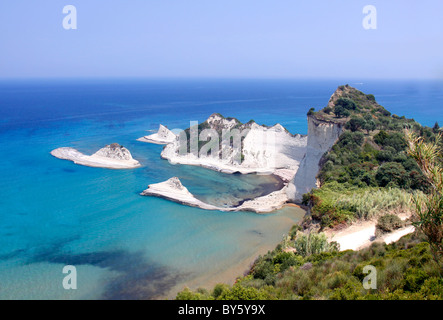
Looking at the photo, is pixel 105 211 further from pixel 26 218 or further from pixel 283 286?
pixel 283 286

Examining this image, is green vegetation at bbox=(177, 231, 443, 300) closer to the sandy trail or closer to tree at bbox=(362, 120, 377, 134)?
the sandy trail

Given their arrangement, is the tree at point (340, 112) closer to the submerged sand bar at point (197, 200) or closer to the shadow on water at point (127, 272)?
the submerged sand bar at point (197, 200)

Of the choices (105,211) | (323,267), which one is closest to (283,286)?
(323,267)

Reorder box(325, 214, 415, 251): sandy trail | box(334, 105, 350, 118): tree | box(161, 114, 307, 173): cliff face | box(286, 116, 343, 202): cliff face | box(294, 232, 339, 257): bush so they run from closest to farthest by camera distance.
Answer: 1. box(294, 232, 339, 257): bush
2. box(325, 214, 415, 251): sandy trail
3. box(286, 116, 343, 202): cliff face
4. box(334, 105, 350, 118): tree
5. box(161, 114, 307, 173): cliff face

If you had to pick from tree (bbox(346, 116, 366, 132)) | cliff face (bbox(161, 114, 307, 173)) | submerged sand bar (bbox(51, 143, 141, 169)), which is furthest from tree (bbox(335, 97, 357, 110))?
submerged sand bar (bbox(51, 143, 141, 169))

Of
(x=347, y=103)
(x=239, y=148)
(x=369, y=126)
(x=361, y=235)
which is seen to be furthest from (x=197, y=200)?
(x=347, y=103)

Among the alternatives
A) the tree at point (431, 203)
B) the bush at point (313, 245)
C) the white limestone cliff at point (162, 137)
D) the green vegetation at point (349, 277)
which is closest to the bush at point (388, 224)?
the bush at point (313, 245)
